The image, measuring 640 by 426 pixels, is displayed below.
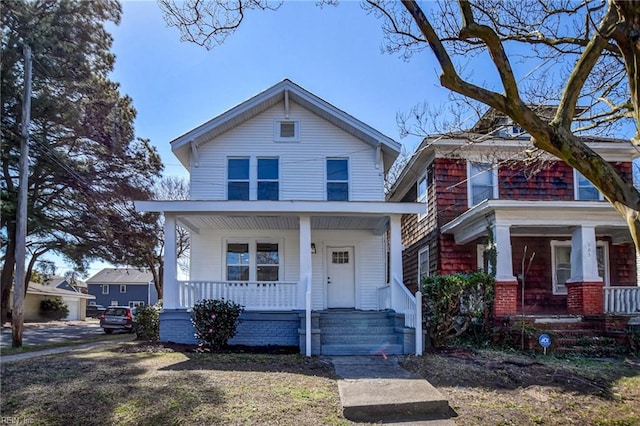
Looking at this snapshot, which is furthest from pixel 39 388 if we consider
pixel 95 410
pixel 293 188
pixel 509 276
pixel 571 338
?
pixel 571 338

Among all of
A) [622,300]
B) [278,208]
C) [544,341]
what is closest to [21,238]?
[278,208]

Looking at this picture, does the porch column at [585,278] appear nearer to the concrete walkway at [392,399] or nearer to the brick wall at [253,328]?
the concrete walkway at [392,399]

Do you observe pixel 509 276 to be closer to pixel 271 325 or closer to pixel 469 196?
pixel 469 196

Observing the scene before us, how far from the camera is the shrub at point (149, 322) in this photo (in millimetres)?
12086

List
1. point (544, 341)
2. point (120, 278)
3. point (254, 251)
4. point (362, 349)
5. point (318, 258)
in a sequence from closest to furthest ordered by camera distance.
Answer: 1. point (544, 341)
2. point (362, 349)
3. point (254, 251)
4. point (318, 258)
5. point (120, 278)

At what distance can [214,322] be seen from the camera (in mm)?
9367

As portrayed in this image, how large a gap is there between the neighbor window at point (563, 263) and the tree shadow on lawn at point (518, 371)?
4.52 metres

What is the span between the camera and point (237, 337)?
10.2 meters

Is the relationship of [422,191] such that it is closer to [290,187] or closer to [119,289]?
[290,187]

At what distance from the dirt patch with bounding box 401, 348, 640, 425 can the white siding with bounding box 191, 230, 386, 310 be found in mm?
4401

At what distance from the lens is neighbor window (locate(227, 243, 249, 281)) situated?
42.5 ft

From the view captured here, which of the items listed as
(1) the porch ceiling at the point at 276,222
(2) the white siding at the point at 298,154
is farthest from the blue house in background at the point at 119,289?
(1) the porch ceiling at the point at 276,222

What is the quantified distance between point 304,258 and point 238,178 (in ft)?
12.5

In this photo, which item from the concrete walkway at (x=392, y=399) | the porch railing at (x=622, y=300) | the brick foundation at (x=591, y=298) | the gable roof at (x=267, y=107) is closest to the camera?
the concrete walkway at (x=392, y=399)
